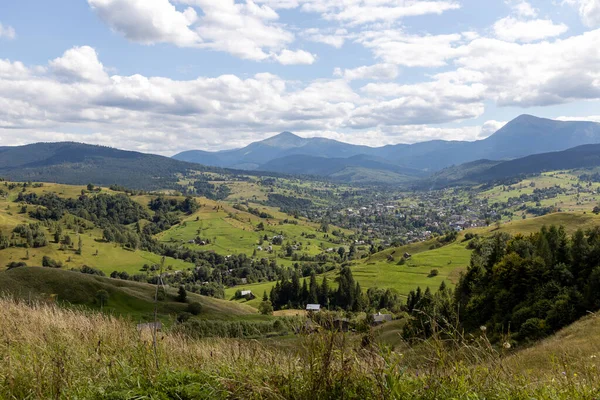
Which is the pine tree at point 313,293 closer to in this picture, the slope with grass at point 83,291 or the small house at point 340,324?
the slope with grass at point 83,291

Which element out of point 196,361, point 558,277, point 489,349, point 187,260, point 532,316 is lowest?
point 187,260

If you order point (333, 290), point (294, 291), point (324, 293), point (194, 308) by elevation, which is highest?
point (194, 308)

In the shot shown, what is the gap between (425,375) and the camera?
473 cm

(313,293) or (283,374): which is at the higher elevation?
(283,374)

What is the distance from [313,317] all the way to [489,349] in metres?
2.59

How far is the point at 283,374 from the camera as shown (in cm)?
504

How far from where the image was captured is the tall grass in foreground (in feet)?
14.7

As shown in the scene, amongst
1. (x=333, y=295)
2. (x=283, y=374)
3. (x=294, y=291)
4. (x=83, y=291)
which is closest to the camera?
(x=283, y=374)

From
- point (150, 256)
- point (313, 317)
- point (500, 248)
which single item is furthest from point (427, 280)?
point (150, 256)

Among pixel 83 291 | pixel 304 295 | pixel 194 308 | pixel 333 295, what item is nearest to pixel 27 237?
pixel 83 291

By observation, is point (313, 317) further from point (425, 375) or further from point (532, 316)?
point (532, 316)

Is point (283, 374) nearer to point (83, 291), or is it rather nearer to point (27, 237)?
point (83, 291)

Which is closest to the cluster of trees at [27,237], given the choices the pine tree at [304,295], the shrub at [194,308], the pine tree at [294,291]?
the pine tree at [294,291]

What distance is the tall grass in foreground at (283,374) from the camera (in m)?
4.47
